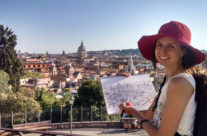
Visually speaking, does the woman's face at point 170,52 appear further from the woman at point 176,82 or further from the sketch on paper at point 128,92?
the sketch on paper at point 128,92

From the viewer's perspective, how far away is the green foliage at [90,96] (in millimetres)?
13671

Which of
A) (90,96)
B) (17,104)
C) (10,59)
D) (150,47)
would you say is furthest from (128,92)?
(10,59)

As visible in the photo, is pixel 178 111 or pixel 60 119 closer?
pixel 178 111

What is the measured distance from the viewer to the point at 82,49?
104 m

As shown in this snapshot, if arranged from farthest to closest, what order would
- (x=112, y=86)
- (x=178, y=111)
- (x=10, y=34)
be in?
(x=10, y=34) < (x=112, y=86) < (x=178, y=111)

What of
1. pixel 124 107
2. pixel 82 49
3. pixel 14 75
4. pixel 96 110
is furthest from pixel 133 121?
pixel 82 49

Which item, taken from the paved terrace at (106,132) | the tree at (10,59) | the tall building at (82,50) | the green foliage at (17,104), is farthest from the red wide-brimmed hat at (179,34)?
the tall building at (82,50)

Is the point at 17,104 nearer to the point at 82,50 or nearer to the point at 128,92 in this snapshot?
the point at 128,92

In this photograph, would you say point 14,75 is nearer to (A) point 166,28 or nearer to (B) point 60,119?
(B) point 60,119

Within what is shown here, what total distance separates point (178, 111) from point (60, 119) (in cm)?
998

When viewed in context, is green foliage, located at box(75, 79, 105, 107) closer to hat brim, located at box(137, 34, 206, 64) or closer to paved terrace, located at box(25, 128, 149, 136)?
paved terrace, located at box(25, 128, 149, 136)

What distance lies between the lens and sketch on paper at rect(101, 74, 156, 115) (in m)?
2.31


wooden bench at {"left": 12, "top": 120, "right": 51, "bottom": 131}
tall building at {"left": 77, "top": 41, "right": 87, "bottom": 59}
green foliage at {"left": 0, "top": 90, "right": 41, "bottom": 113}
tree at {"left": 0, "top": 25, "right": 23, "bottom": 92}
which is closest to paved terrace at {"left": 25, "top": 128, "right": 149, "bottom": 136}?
wooden bench at {"left": 12, "top": 120, "right": 51, "bottom": 131}

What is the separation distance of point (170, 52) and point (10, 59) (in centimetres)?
2213
